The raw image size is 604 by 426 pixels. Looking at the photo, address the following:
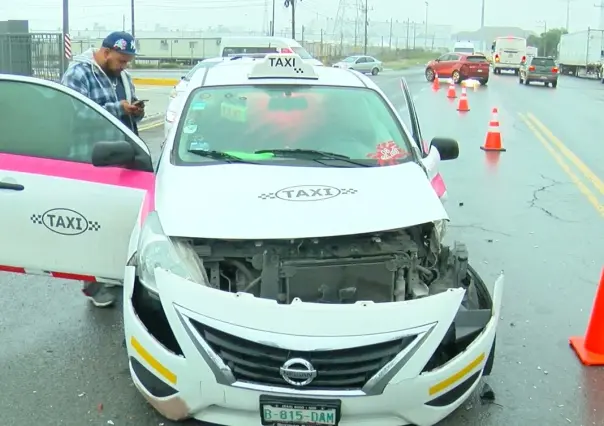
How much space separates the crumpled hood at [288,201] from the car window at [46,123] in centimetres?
66

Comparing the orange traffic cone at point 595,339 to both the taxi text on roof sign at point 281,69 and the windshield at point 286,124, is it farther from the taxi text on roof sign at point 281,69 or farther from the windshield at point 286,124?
the taxi text on roof sign at point 281,69

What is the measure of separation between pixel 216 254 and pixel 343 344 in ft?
2.91

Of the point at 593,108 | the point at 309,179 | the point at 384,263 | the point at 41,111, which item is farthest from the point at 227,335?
the point at 593,108

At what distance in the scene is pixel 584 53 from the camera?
55188mm

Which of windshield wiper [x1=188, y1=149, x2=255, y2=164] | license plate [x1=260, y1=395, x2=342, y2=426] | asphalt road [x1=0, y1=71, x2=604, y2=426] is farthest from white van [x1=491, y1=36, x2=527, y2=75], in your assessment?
license plate [x1=260, y1=395, x2=342, y2=426]

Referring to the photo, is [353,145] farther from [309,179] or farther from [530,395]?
[530,395]

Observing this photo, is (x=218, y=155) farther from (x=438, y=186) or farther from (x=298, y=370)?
(x=298, y=370)

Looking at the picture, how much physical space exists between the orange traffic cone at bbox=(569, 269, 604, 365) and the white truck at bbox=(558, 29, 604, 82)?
5091 cm

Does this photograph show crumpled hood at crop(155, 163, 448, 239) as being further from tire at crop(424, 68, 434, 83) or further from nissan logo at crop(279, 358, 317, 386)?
tire at crop(424, 68, 434, 83)

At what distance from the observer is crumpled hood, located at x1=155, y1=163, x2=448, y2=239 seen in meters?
3.62

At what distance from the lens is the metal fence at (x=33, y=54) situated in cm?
1931

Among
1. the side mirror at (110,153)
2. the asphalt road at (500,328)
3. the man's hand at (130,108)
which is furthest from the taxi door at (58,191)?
the man's hand at (130,108)

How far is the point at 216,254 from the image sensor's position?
3.67m

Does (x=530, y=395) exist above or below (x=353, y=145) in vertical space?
below
